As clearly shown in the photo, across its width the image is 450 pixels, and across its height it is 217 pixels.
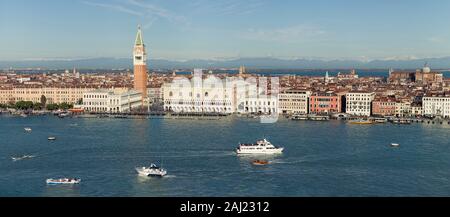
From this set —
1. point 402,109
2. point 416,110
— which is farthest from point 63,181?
point 416,110

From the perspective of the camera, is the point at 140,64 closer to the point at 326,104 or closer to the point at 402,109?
the point at 326,104

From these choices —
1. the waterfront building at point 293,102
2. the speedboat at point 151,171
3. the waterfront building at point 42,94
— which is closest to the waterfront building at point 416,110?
the waterfront building at point 293,102

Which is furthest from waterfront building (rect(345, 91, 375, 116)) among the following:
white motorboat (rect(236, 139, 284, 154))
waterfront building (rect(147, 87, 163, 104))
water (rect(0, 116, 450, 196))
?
white motorboat (rect(236, 139, 284, 154))

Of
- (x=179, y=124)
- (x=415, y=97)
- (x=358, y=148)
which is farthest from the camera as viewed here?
(x=415, y=97)

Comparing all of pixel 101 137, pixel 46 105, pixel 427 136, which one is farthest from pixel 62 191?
pixel 46 105
